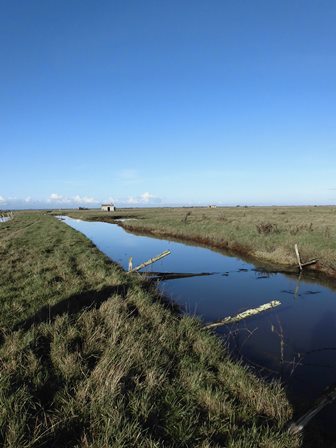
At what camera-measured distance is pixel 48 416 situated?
448 cm

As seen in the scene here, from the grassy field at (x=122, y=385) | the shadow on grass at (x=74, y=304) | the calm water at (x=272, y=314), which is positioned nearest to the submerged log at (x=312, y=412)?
the grassy field at (x=122, y=385)

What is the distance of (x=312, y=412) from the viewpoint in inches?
199

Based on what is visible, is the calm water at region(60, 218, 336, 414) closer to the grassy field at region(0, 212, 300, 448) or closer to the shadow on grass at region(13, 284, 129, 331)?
the grassy field at region(0, 212, 300, 448)

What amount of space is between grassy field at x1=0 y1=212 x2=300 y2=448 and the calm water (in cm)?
171

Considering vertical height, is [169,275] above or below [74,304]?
below

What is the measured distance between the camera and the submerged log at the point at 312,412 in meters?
4.80

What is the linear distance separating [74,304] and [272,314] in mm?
7407

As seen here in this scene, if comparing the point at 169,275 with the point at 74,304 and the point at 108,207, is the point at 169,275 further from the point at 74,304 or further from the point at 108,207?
the point at 108,207

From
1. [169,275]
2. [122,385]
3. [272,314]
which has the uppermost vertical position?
[122,385]

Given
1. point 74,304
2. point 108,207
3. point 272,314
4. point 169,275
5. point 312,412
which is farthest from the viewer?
point 108,207

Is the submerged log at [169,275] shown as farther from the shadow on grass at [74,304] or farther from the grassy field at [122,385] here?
the grassy field at [122,385]

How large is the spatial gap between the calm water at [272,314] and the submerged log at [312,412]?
1.26 m

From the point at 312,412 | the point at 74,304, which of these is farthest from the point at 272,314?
the point at 312,412

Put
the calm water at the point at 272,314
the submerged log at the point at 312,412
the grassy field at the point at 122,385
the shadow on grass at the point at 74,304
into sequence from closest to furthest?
the grassy field at the point at 122,385 → the submerged log at the point at 312,412 → the shadow on grass at the point at 74,304 → the calm water at the point at 272,314
